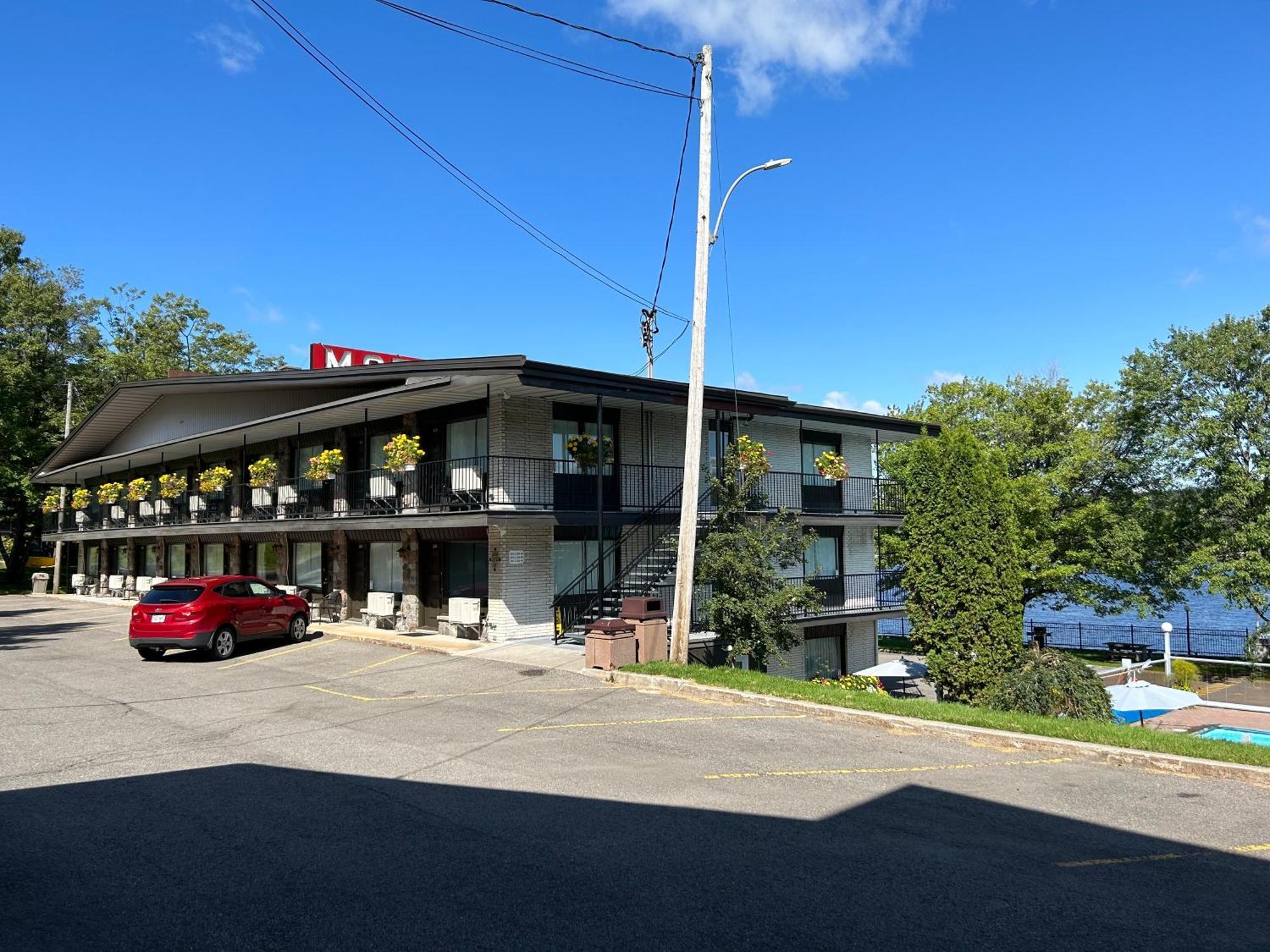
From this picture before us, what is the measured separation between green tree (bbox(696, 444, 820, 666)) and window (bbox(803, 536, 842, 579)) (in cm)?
963

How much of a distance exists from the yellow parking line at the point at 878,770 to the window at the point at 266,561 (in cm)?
2488

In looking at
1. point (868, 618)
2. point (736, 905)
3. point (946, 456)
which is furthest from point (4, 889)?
point (868, 618)

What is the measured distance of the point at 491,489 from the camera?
64.3 ft

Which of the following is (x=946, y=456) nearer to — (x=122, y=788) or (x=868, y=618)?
(x=868, y=618)

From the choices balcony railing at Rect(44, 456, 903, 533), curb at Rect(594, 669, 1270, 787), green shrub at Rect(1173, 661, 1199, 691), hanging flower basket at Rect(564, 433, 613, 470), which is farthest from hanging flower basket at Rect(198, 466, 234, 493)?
green shrub at Rect(1173, 661, 1199, 691)

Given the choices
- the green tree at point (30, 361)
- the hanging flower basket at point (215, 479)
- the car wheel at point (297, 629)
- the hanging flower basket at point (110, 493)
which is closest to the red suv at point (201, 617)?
the car wheel at point (297, 629)

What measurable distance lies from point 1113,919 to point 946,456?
13.2 meters

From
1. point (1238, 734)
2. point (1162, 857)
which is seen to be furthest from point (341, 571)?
point (1238, 734)

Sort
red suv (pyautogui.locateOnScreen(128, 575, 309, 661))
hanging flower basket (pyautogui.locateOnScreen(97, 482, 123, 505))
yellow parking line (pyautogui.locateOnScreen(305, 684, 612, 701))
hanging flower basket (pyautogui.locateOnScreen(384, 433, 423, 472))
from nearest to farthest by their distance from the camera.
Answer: yellow parking line (pyautogui.locateOnScreen(305, 684, 612, 701)) < red suv (pyautogui.locateOnScreen(128, 575, 309, 661)) < hanging flower basket (pyautogui.locateOnScreen(384, 433, 423, 472)) < hanging flower basket (pyautogui.locateOnScreen(97, 482, 123, 505))

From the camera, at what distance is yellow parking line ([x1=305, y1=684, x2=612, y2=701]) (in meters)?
13.2

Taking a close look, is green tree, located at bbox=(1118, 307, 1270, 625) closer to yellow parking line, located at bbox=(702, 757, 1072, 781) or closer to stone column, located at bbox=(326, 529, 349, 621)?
yellow parking line, located at bbox=(702, 757, 1072, 781)

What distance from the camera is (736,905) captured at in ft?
17.0

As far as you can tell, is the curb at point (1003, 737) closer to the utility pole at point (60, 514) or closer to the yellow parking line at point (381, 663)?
the yellow parking line at point (381, 663)

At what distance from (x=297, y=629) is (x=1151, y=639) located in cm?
5475
